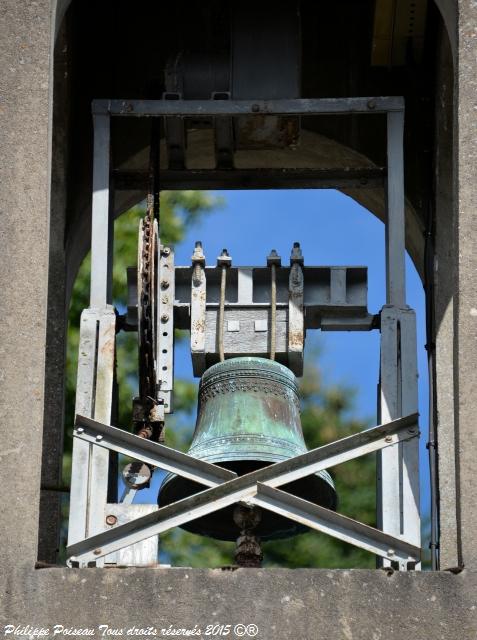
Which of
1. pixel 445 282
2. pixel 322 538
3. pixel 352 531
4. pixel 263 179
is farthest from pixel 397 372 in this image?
pixel 322 538

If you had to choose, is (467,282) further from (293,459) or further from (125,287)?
(125,287)

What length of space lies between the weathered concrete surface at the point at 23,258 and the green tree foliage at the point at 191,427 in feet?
21.7

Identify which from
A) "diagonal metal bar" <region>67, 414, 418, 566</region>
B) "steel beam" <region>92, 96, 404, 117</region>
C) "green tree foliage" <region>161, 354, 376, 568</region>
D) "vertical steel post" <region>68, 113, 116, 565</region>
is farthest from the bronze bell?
"green tree foliage" <region>161, 354, 376, 568</region>

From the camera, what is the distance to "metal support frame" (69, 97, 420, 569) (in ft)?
27.9

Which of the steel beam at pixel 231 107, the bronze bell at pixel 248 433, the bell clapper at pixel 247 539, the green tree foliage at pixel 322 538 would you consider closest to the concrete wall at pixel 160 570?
the bell clapper at pixel 247 539

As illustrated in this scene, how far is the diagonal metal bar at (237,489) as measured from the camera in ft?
27.8

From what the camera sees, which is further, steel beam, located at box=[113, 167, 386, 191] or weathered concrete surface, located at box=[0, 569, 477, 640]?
steel beam, located at box=[113, 167, 386, 191]

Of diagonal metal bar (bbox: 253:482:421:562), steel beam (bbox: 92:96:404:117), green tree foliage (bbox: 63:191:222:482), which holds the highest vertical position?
green tree foliage (bbox: 63:191:222:482)

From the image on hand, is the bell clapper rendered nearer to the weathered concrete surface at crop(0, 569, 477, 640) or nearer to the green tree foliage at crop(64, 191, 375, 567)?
the weathered concrete surface at crop(0, 569, 477, 640)

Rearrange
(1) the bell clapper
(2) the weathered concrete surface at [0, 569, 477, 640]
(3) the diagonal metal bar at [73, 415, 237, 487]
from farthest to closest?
(1) the bell clapper → (3) the diagonal metal bar at [73, 415, 237, 487] → (2) the weathered concrete surface at [0, 569, 477, 640]

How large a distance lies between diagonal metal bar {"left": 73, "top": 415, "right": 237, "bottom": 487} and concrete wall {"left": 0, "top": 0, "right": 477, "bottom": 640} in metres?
0.49

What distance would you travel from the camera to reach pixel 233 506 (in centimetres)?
945

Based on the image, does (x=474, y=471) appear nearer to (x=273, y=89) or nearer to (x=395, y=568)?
(x=395, y=568)

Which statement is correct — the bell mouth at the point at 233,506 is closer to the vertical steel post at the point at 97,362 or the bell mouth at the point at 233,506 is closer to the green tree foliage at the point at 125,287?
the vertical steel post at the point at 97,362
